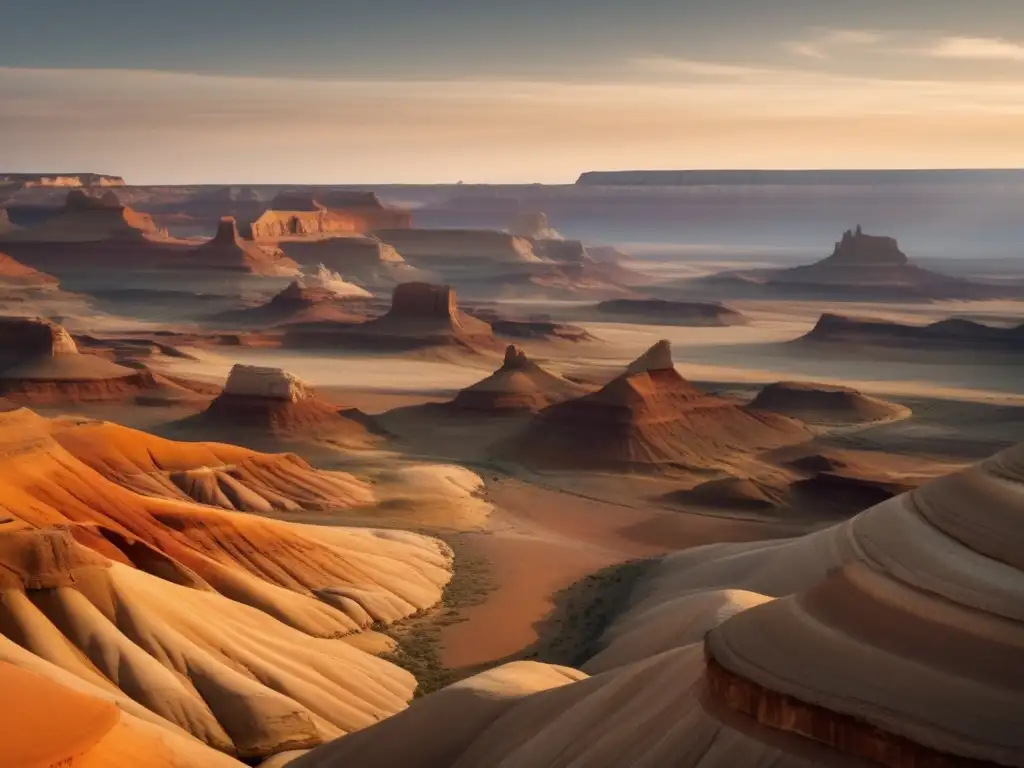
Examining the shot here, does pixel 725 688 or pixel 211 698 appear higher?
pixel 725 688

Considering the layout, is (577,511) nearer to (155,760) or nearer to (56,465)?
(56,465)

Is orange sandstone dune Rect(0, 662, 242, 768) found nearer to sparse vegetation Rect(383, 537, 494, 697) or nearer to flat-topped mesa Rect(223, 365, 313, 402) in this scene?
sparse vegetation Rect(383, 537, 494, 697)

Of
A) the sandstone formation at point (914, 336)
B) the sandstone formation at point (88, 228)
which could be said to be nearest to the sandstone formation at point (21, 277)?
the sandstone formation at point (88, 228)

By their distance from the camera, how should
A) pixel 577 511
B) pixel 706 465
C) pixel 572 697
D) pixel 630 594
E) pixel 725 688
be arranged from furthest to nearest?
pixel 706 465 < pixel 577 511 < pixel 630 594 < pixel 572 697 < pixel 725 688

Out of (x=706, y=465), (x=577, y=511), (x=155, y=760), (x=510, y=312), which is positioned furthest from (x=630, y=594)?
(x=510, y=312)

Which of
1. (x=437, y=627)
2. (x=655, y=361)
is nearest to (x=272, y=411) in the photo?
(x=655, y=361)
